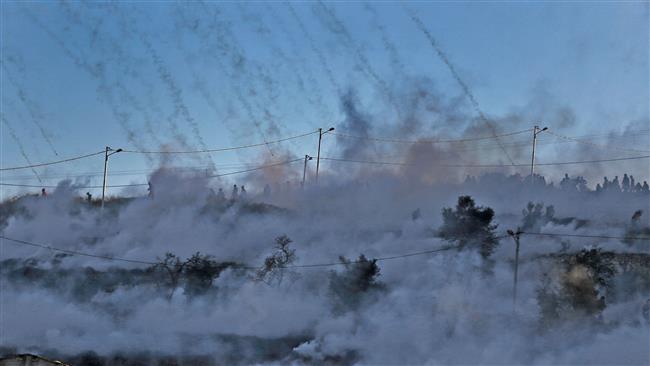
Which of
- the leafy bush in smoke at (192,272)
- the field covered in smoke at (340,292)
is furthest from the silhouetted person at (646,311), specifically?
the leafy bush in smoke at (192,272)

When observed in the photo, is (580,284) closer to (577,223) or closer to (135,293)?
(577,223)

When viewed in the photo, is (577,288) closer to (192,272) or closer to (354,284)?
(354,284)

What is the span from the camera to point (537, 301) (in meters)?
84.3

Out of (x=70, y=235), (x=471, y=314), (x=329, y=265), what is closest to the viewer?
(x=471, y=314)

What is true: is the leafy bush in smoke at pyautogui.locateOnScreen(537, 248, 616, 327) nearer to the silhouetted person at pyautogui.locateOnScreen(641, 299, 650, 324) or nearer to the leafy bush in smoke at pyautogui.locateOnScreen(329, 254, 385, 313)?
the silhouetted person at pyautogui.locateOnScreen(641, 299, 650, 324)

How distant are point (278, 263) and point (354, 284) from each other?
1531 centimetres

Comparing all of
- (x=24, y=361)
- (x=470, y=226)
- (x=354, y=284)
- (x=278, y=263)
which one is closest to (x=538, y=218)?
(x=470, y=226)

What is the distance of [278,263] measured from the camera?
111 m

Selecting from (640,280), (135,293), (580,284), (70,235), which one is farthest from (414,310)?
(70,235)

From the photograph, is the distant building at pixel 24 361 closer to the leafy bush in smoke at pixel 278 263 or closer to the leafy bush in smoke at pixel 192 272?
the leafy bush in smoke at pixel 278 263

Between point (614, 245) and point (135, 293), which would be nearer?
point (614, 245)

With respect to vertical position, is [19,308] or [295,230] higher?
[295,230]

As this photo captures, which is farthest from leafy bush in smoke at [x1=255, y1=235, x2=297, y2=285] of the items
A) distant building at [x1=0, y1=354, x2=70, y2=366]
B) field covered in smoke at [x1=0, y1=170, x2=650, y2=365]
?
distant building at [x1=0, y1=354, x2=70, y2=366]

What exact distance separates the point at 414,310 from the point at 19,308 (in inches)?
2572
